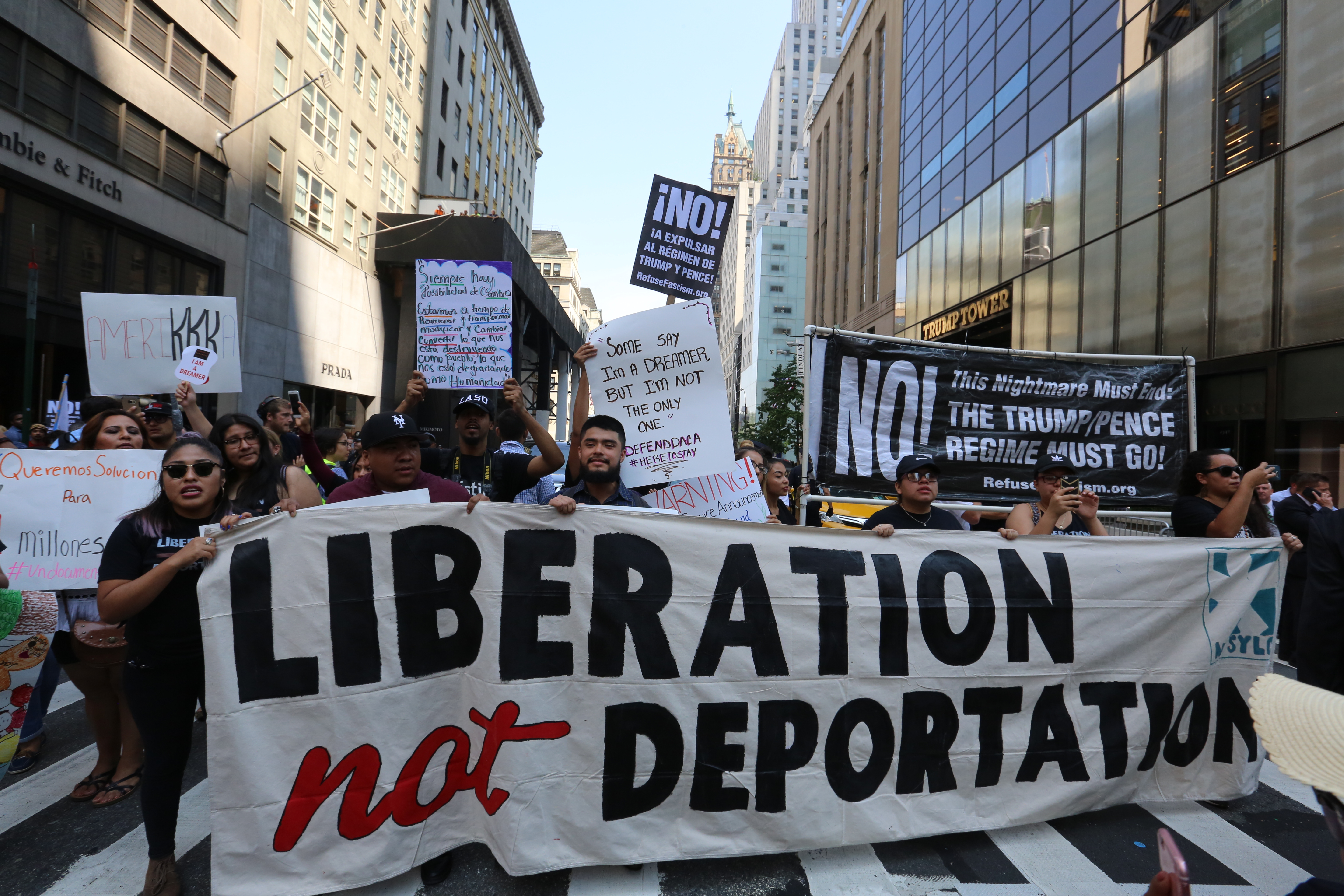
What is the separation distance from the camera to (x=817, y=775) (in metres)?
3.36

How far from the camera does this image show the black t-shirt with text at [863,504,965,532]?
165 inches

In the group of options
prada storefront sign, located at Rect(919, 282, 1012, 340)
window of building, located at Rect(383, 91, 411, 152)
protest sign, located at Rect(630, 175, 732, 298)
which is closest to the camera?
protest sign, located at Rect(630, 175, 732, 298)

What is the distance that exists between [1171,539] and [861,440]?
2096 mm

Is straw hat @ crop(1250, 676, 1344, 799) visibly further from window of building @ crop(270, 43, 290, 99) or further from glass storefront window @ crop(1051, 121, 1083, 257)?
window of building @ crop(270, 43, 290, 99)

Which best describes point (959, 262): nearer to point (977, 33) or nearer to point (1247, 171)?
point (977, 33)

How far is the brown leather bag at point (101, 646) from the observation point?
3709 mm

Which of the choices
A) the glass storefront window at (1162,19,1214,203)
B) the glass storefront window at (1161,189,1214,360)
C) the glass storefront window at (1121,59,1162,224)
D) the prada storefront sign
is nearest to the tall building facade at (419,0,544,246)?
the prada storefront sign

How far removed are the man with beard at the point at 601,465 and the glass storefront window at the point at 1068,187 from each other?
18246 millimetres

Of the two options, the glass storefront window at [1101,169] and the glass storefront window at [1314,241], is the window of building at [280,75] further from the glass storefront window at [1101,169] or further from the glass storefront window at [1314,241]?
the glass storefront window at [1314,241]

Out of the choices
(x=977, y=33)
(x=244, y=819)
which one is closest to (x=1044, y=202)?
(x=977, y=33)

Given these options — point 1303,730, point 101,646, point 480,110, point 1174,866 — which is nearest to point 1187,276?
point 1303,730

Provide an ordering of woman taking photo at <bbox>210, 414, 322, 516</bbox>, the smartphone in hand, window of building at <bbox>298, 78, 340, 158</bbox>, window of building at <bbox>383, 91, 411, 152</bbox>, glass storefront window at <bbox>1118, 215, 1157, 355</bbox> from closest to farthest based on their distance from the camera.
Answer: the smartphone in hand → woman taking photo at <bbox>210, 414, 322, 516</bbox> → glass storefront window at <bbox>1118, 215, 1157, 355</bbox> → window of building at <bbox>298, 78, 340, 158</bbox> → window of building at <bbox>383, 91, 411, 152</bbox>

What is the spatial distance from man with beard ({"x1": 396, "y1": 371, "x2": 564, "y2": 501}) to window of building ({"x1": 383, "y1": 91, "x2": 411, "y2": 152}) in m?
25.5

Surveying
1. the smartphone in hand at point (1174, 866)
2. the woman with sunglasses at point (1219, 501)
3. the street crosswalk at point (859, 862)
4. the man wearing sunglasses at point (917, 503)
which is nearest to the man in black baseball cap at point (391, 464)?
the street crosswalk at point (859, 862)
